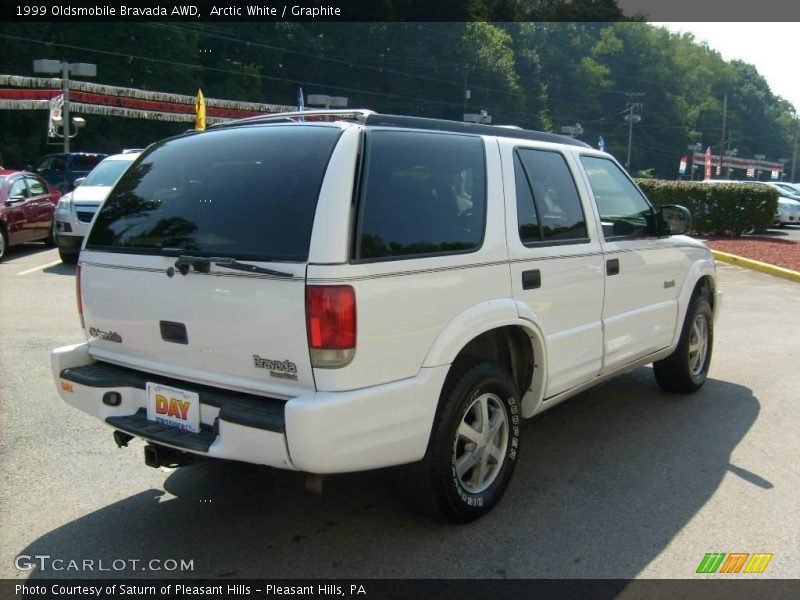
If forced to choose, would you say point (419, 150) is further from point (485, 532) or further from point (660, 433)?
point (660, 433)

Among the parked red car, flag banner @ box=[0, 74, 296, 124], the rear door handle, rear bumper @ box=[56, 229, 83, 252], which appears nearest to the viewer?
the rear door handle

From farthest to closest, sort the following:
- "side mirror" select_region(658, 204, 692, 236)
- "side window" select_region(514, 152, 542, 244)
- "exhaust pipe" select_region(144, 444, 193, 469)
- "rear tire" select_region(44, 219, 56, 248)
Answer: "rear tire" select_region(44, 219, 56, 248) < "side mirror" select_region(658, 204, 692, 236) < "side window" select_region(514, 152, 542, 244) < "exhaust pipe" select_region(144, 444, 193, 469)

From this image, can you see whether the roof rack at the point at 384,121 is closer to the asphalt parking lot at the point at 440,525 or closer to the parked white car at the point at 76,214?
the asphalt parking lot at the point at 440,525

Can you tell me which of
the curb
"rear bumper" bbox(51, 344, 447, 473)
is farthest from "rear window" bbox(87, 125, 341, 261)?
the curb

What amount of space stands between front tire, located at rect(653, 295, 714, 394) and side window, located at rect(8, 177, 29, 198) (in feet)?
38.2

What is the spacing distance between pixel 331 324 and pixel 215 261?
2.02ft

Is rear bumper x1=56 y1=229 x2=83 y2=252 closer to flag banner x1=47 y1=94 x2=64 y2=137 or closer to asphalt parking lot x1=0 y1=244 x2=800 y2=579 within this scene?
asphalt parking lot x1=0 y1=244 x2=800 y2=579

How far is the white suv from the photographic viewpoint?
117 inches

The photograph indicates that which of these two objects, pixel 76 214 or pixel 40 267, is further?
pixel 40 267

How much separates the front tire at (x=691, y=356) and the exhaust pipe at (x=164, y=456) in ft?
12.6

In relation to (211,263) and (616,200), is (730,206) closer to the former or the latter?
(616,200)

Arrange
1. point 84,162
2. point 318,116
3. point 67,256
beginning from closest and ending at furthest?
point 318,116
point 67,256
point 84,162

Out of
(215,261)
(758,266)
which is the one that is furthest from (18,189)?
(758,266)

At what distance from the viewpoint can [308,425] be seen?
9.37 ft
